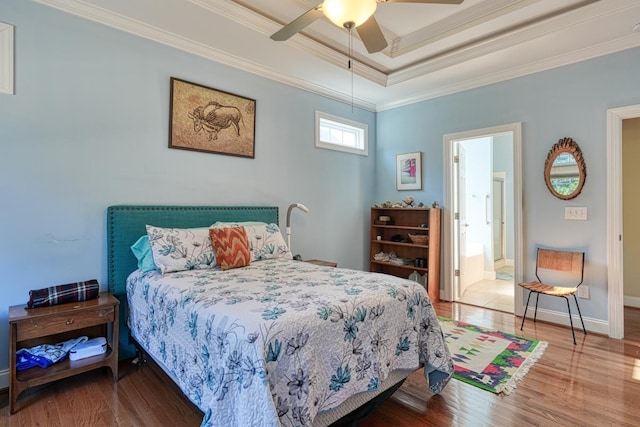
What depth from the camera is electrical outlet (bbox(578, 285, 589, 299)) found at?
10.7 feet

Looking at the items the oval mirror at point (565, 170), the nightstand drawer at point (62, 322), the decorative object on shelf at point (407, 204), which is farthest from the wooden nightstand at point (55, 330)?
the oval mirror at point (565, 170)

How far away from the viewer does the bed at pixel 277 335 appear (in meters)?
1.34

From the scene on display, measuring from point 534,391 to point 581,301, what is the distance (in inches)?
66.4

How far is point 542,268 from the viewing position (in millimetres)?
3482

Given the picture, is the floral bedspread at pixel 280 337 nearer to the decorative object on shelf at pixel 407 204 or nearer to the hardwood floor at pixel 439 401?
the hardwood floor at pixel 439 401

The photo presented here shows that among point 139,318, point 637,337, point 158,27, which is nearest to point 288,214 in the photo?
point 139,318

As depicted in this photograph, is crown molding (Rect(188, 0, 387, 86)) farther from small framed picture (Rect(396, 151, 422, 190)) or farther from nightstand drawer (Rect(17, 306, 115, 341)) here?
nightstand drawer (Rect(17, 306, 115, 341))

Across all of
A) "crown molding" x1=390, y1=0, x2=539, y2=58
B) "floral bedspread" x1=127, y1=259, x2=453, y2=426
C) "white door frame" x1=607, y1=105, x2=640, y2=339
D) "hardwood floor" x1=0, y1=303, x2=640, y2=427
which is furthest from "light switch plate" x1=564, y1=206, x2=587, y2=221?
"floral bedspread" x1=127, y1=259, x2=453, y2=426

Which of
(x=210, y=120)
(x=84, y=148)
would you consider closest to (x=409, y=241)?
(x=210, y=120)

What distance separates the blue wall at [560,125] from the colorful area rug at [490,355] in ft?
2.98

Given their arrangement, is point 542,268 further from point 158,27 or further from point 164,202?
point 158,27

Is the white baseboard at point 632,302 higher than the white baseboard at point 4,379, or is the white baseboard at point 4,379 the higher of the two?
the white baseboard at point 632,302

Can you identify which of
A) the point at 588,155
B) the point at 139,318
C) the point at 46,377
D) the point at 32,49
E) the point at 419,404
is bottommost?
the point at 419,404

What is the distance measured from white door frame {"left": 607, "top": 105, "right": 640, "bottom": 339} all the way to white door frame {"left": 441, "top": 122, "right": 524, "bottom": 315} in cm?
75
